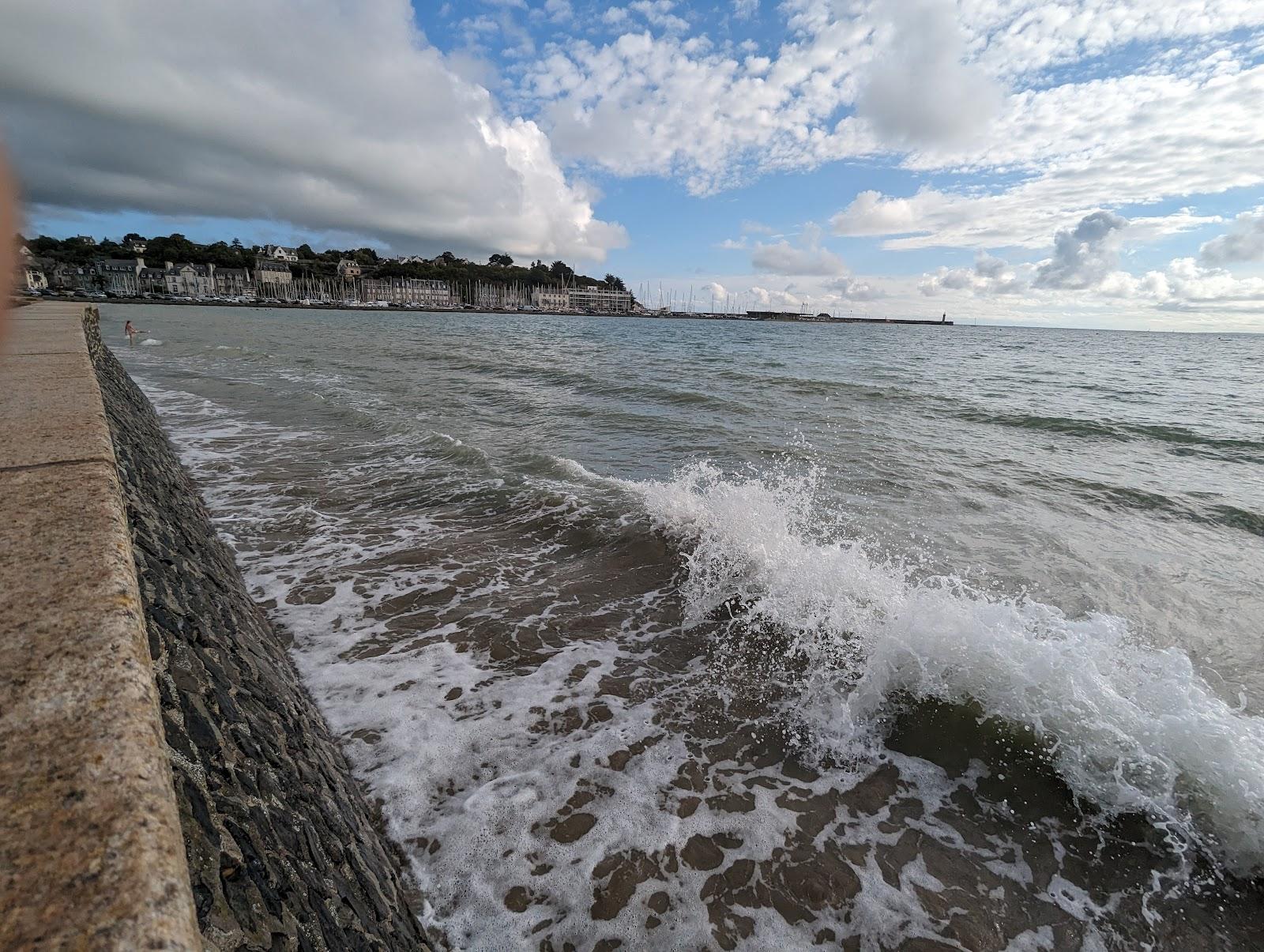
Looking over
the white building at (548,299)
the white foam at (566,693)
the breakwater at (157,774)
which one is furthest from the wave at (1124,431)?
the white building at (548,299)

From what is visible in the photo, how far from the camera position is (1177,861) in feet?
10.8

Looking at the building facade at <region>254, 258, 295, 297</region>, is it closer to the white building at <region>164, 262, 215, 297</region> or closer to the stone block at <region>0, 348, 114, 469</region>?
the white building at <region>164, 262, 215, 297</region>

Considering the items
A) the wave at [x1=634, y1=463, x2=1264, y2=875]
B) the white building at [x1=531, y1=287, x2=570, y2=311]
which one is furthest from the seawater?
the white building at [x1=531, y1=287, x2=570, y2=311]

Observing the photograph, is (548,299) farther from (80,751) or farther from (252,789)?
(80,751)

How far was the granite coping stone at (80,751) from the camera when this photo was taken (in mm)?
954

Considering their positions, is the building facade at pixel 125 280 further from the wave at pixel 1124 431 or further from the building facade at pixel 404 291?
the wave at pixel 1124 431

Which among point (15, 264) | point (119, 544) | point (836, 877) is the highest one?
point (15, 264)

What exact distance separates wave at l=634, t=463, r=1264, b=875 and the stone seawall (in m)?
2.96

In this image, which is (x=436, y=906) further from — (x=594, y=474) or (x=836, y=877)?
(x=594, y=474)

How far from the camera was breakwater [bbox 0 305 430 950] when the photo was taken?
1011mm

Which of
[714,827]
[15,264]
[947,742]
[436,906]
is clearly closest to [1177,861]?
[947,742]

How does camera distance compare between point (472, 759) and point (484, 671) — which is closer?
point (472, 759)

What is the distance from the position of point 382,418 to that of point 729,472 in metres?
8.49

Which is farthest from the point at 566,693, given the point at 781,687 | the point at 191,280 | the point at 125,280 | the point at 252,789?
the point at 191,280
